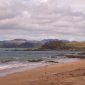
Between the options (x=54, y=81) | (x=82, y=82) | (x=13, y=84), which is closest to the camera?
(x=82, y=82)

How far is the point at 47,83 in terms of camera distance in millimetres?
13930

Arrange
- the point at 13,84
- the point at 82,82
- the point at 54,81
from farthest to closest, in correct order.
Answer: the point at 13,84 < the point at 54,81 < the point at 82,82

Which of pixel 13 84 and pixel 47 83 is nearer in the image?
pixel 47 83

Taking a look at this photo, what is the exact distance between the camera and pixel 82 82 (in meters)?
13.2

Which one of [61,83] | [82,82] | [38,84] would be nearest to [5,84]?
[38,84]

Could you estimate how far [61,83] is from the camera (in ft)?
44.1

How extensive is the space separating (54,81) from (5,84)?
10.5 ft

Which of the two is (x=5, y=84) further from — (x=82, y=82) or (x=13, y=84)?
(x=82, y=82)

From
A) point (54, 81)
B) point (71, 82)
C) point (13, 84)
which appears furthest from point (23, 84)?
point (71, 82)

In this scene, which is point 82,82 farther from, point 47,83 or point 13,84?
point 13,84

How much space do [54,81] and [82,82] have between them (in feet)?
5.65

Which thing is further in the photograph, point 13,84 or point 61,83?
point 13,84

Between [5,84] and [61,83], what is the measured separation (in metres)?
3.89

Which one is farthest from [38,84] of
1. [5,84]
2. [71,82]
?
[5,84]
